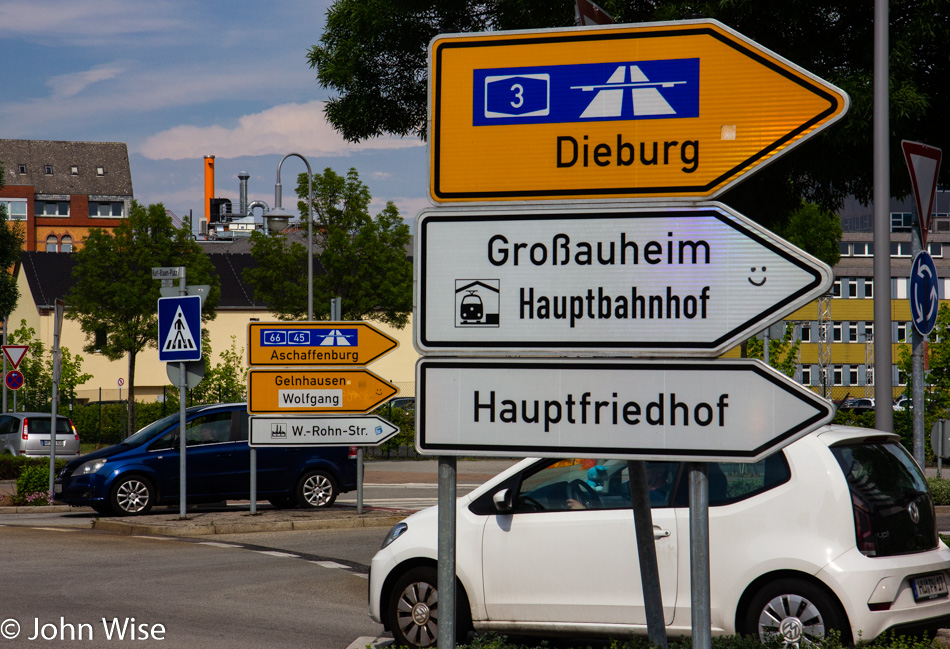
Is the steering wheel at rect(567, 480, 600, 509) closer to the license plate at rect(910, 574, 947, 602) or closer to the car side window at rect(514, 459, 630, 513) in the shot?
the car side window at rect(514, 459, 630, 513)

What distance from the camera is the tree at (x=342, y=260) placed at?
43.0m

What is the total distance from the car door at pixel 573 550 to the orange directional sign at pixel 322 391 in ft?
28.9

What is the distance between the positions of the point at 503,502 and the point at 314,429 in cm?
905

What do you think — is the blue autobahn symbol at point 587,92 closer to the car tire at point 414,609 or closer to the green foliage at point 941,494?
the car tire at point 414,609

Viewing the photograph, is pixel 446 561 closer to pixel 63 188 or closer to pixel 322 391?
pixel 322 391

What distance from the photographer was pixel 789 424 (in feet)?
9.52

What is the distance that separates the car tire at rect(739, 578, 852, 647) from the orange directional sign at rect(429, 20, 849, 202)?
387 centimetres

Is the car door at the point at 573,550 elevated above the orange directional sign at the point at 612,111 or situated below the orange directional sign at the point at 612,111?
below

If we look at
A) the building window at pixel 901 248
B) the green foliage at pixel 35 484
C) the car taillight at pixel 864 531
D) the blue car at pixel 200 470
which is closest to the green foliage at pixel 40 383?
the green foliage at pixel 35 484

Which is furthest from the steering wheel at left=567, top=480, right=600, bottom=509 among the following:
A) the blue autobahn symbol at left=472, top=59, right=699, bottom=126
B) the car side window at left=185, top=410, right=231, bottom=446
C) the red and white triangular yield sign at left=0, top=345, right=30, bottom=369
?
the red and white triangular yield sign at left=0, top=345, right=30, bottom=369

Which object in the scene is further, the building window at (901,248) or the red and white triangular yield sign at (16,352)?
the building window at (901,248)

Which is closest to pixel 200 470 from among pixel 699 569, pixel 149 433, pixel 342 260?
pixel 149 433

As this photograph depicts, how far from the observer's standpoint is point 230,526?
14914 millimetres

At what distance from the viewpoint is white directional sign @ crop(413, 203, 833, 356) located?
2965 mm
